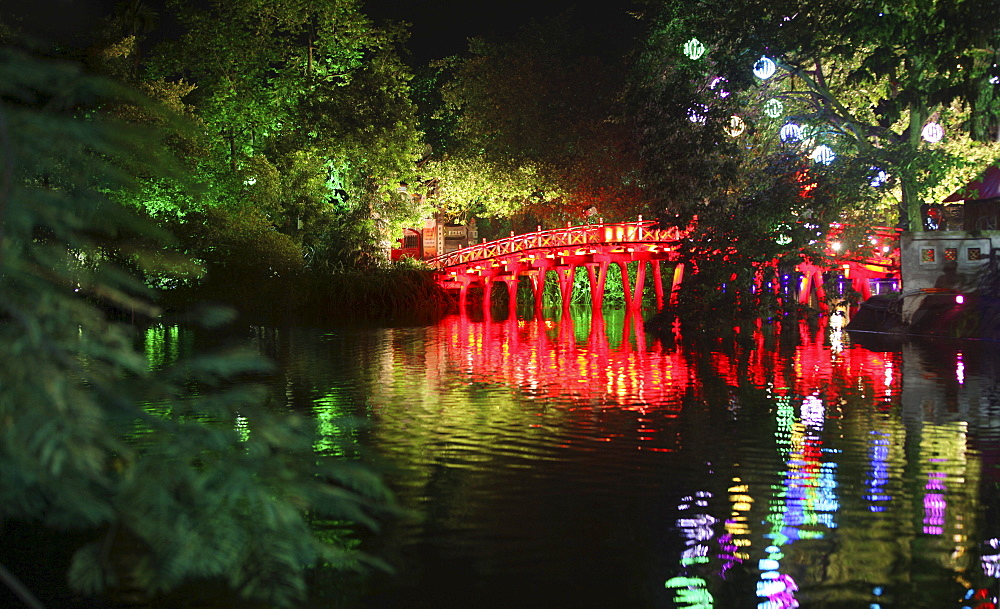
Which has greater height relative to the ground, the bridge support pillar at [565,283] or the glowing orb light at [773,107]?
the glowing orb light at [773,107]

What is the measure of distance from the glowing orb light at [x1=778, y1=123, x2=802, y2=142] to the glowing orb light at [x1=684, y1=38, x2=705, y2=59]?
237 centimetres

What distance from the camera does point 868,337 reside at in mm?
23047

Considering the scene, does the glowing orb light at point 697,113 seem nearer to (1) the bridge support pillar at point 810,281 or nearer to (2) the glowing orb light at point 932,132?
(2) the glowing orb light at point 932,132

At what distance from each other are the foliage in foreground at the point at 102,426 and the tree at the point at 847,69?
11243 millimetres

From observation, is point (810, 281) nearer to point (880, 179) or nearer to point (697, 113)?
point (880, 179)

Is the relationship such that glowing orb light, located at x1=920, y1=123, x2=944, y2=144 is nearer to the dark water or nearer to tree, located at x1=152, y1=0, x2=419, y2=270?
the dark water

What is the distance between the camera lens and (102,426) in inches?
110

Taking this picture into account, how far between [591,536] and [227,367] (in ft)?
12.5

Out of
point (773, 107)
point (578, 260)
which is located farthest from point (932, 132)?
point (578, 260)

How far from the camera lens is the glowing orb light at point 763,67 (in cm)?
2045

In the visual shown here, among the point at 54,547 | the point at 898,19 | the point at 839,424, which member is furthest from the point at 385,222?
the point at 54,547

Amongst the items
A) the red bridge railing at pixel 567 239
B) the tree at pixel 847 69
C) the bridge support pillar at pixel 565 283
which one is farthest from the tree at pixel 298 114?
the tree at pixel 847 69

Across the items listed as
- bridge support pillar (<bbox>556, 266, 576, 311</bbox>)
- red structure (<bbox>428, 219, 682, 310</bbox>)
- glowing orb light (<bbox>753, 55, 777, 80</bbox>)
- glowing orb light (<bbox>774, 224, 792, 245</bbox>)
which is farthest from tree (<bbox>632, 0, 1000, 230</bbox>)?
bridge support pillar (<bbox>556, 266, 576, 311</bbox>)

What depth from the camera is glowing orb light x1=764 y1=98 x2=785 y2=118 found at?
21641 mm
